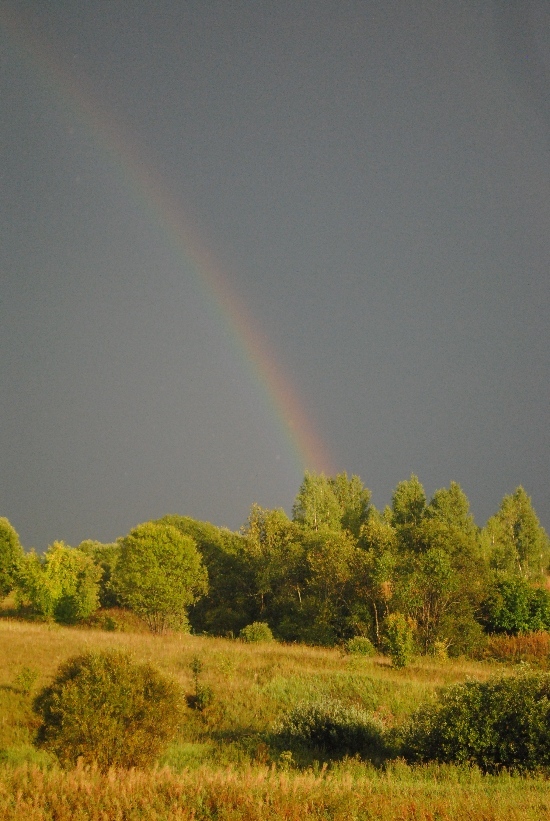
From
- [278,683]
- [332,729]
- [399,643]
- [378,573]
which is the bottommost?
[332,729]

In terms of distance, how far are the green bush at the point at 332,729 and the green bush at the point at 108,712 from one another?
5.60 meters

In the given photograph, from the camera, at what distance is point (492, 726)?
14320mm

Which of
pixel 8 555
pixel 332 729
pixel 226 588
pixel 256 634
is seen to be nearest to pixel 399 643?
pixel 332 729

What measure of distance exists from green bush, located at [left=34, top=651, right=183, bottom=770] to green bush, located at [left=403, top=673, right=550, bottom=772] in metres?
6.39

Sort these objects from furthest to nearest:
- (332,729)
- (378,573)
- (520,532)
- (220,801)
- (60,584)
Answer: (520,532) → (60,584) → (378,573) → (332,729) → (220,801)

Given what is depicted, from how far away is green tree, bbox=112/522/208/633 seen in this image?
51.0m

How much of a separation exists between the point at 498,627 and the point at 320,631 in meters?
15.2

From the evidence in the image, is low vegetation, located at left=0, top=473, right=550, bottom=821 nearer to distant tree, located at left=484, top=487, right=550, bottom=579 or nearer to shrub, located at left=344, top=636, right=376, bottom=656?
shrub, located at left=344, top=636, right=376, bottom=656

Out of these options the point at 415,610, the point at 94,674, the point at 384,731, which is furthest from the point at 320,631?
the point at 94,674

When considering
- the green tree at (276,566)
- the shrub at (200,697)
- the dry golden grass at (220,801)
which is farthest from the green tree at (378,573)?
the dry golden grass at (220,801)

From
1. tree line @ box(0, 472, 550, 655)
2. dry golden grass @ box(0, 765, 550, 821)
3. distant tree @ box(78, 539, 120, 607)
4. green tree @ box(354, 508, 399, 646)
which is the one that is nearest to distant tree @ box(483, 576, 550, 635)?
tree line @ box(0, 472, 550, 655)

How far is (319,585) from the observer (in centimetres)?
5562

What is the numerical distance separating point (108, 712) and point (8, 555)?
6295 centimetres

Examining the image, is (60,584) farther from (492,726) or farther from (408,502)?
(408,502)
